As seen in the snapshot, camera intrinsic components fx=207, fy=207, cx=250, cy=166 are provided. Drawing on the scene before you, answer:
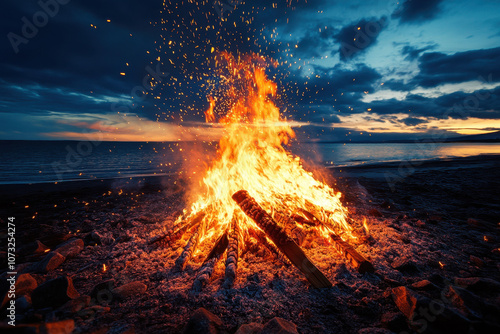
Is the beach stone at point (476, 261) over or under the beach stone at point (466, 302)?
under

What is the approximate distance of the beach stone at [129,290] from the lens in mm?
3607

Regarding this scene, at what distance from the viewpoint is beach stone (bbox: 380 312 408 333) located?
287 cm

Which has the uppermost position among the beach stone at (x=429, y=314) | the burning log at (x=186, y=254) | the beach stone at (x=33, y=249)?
the beach stone at (x=33, y=249)

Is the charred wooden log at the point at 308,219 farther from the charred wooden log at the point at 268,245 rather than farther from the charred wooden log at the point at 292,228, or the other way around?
the charred wooden log at the point at 268,245

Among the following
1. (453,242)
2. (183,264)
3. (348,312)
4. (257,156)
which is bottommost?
(453,242)

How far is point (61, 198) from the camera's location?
1209 cm

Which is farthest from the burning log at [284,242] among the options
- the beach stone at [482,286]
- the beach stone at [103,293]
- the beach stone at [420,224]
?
the beach stone at [420,224]

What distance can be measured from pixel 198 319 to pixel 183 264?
6.06 ft

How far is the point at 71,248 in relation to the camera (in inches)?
203

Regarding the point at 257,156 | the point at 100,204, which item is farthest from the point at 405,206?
the point at 100,204

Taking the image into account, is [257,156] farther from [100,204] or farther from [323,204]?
[100,204]

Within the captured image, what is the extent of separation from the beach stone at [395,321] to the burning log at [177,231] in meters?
4.84

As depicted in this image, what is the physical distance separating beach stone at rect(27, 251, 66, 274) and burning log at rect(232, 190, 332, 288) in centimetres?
430

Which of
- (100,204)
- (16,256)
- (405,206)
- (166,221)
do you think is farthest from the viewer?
(100,204)
